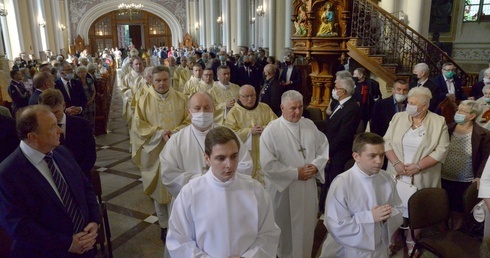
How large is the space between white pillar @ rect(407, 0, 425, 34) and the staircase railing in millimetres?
494

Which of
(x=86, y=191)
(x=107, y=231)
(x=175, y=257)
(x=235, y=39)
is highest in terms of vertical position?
(x=235, y=39)

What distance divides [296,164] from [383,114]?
2023mm

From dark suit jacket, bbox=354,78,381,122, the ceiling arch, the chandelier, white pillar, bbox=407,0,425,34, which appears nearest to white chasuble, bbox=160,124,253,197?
dark suit jacket, bbox=354,78,381,122

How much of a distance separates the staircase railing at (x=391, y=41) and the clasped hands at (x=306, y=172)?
575cm

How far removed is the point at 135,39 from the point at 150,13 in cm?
480

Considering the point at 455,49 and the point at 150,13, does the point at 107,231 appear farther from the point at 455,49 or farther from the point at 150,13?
the point at 150,13

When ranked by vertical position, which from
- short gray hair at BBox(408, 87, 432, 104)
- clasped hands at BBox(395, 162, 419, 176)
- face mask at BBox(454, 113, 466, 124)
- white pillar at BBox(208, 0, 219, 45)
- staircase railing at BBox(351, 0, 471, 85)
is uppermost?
white pillar at BBox(208, 0, 219, 45)

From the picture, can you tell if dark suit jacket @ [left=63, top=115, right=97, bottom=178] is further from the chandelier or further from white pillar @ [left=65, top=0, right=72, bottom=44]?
white pillar @ [left=65, top=0, right=72, bottom=44]

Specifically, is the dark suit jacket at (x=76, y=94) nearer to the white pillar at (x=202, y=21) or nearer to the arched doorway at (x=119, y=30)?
the white pillar at (x=202, y=21)

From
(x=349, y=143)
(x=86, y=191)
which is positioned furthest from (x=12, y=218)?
(x=349, y=143)

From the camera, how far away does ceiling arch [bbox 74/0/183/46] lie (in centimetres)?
3112

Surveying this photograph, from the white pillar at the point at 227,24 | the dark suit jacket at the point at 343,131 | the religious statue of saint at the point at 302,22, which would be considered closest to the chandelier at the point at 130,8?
the white pillar at the point at 227,24

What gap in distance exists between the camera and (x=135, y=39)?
37906 mm

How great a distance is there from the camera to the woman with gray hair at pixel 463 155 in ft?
12.0
